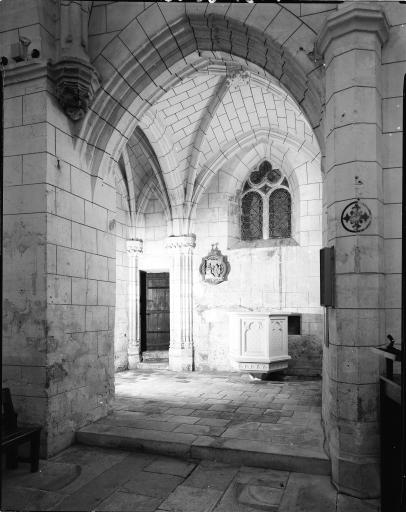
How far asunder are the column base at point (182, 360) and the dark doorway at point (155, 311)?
3.13 ft

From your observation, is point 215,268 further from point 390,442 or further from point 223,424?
point 390,442

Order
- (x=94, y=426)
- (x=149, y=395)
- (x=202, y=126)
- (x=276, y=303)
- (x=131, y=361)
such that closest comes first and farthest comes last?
(x=94, y=426) < (x=149, y=395) < (x=202, y=126) < (x=276, y=303) < (x=131, y=361)

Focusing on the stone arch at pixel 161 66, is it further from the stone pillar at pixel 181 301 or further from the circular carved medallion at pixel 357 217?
the stone pillar at pixel 181 301

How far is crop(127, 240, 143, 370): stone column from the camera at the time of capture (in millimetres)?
8656

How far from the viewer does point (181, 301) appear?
849cm

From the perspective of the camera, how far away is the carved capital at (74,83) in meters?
4.10

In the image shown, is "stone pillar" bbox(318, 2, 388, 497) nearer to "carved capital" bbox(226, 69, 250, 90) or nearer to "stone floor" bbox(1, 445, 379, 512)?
"stone floor" bbox(1, 445, 379, 512)

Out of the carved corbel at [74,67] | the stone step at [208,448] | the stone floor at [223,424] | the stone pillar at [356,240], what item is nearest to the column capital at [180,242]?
the stone floor at [223,424]

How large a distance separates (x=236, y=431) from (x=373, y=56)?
3333 millimetres

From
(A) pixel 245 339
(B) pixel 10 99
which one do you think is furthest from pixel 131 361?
(B) pixel 10 99

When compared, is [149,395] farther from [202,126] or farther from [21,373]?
[202,126]

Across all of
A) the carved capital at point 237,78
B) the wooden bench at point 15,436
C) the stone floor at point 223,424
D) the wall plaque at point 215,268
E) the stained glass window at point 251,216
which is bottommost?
the stone floor at point 223,424

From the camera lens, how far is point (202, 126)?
24.8ft

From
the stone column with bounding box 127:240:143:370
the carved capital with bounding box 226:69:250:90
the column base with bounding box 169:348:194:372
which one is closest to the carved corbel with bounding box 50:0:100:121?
the carved capital with bounding box 226:69:250:90
